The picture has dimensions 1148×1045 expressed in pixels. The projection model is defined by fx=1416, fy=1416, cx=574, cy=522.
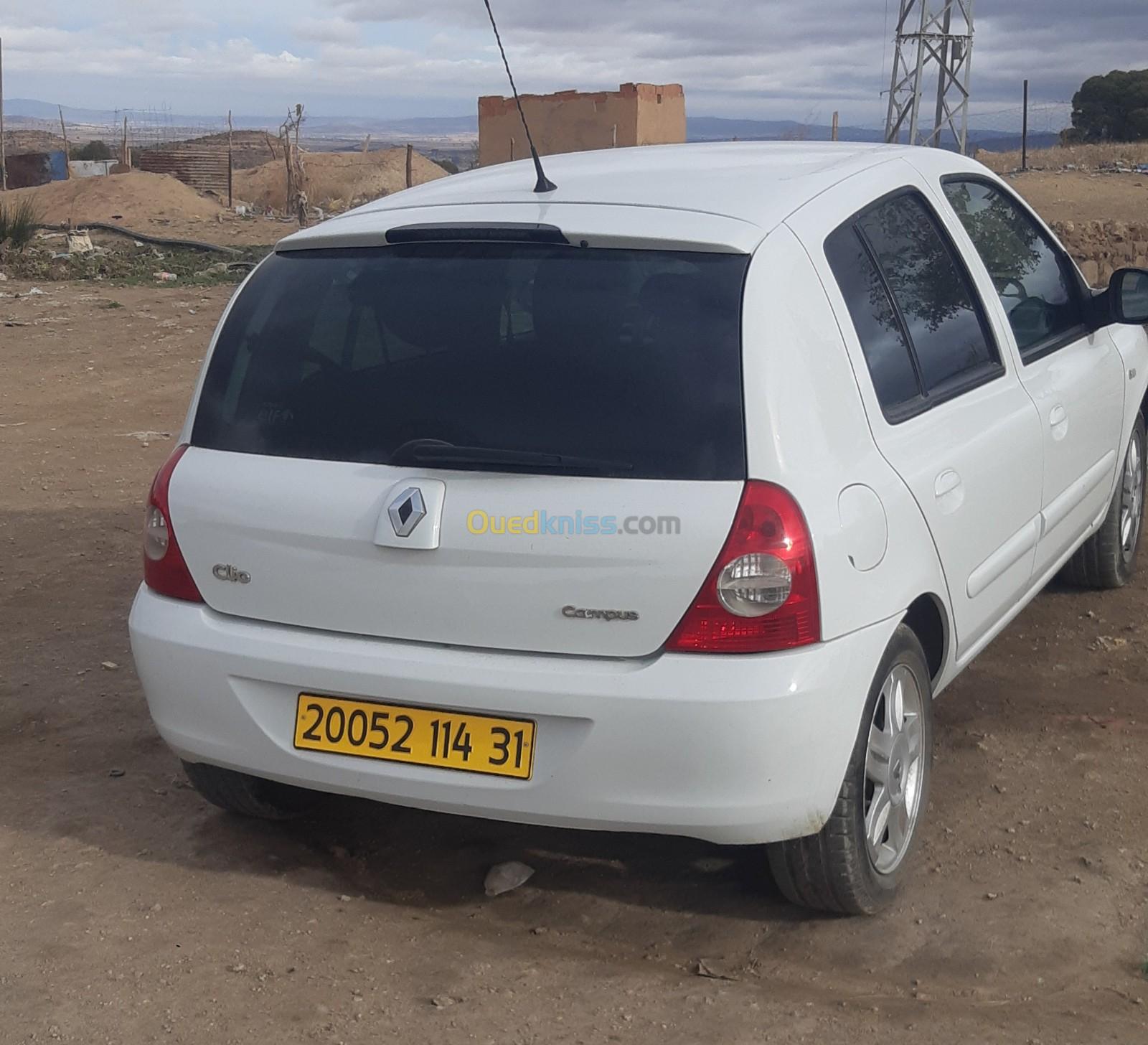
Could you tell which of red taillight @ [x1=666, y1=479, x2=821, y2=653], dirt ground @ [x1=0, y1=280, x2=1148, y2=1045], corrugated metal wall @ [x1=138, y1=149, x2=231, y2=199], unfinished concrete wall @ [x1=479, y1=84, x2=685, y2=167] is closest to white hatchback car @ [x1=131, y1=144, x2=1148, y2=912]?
red taillight @ [x1=666, y1=479, x2=821, y2=653]

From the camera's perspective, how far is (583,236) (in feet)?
10.1

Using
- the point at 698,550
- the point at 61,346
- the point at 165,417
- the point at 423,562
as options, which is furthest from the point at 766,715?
the point at 61,346

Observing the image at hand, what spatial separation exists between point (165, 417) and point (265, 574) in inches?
282

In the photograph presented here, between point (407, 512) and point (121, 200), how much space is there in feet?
109

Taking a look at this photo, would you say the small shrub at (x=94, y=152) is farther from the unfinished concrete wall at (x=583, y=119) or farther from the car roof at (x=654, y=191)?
the car roof at (x=654, y=191)

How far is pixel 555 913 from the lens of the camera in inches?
133

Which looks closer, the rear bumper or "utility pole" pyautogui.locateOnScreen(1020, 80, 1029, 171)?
the rear bumper

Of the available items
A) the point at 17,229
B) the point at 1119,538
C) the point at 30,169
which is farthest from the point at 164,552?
the point at 30,169

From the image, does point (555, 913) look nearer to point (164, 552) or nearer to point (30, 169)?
point (164, 552)

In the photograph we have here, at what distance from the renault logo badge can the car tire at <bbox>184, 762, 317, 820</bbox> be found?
982mm

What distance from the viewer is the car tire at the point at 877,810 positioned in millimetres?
3076

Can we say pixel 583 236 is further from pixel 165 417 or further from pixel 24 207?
pixel 24 207

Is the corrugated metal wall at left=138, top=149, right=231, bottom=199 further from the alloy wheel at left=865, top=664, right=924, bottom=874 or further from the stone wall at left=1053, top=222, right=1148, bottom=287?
the alloy wheel at left=865, top=664, right=924, bottom=874

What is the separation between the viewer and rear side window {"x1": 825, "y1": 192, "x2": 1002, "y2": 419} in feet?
10.9
